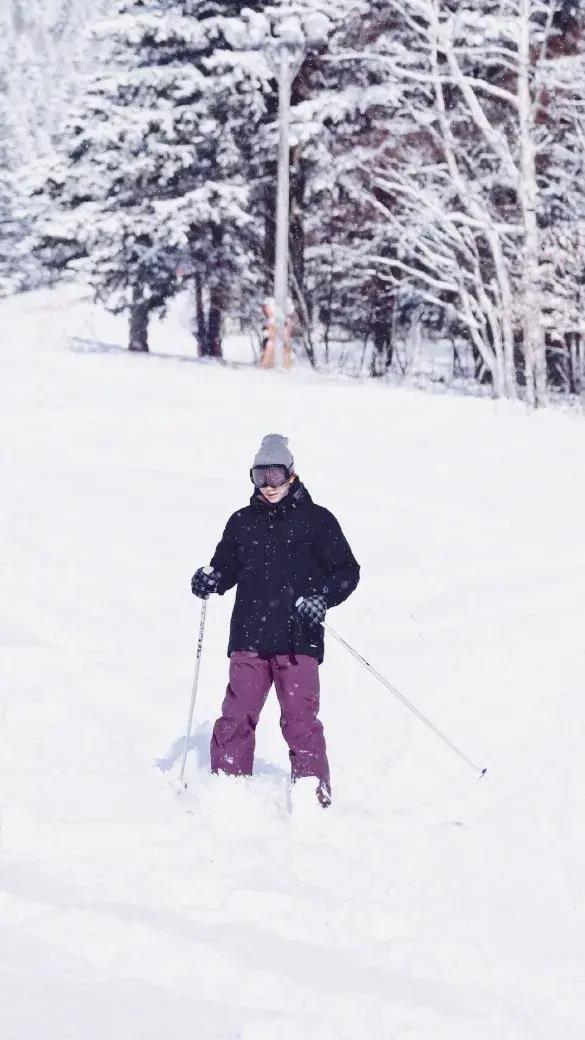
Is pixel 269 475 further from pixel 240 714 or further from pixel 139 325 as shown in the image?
pixel 139 325

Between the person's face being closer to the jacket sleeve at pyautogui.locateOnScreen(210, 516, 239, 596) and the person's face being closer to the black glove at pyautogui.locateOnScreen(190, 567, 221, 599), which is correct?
the jacket sleeve at pyautogui.locateOnScreen(210, 516, 239, 596)

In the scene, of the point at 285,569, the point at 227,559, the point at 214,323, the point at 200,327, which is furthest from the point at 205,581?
the point at 200,327

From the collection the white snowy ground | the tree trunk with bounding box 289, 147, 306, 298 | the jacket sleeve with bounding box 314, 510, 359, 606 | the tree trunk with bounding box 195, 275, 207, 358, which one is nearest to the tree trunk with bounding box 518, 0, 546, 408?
the white snowy ground

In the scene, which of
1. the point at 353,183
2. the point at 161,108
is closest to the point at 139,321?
the point at 161,108

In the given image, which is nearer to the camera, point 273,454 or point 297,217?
point 273,454

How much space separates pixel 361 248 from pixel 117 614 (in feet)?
59.5

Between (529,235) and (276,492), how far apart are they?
50.2ft

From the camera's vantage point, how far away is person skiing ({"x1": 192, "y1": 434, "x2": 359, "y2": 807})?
212 inches

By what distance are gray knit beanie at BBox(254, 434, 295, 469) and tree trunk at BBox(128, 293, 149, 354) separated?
2252 centimetres

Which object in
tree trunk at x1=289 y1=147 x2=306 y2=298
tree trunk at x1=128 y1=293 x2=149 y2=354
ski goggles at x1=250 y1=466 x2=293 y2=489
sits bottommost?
ski goggles at x1=250 y1=466 x2=293 y2=489

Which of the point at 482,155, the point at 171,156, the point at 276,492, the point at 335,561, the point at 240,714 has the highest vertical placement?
the point at 171,156

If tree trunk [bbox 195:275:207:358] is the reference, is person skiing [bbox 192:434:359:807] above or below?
below

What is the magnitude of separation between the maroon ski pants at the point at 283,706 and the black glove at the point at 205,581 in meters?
0.34

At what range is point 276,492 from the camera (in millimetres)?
5340
